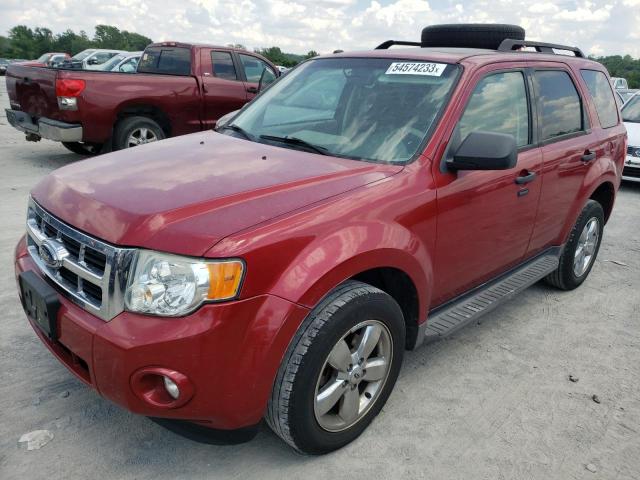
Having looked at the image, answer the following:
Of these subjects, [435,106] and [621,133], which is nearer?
[435,106]

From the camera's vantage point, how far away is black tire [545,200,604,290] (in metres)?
4.30

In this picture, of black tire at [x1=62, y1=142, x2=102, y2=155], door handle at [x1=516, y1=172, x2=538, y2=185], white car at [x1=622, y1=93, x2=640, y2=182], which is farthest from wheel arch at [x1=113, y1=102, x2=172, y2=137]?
white car at [x1=622, y1=93, x2=640, y2=182]

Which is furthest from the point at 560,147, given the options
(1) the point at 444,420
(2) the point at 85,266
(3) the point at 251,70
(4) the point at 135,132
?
(3) the point at 251,70

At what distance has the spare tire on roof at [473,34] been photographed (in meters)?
4.21

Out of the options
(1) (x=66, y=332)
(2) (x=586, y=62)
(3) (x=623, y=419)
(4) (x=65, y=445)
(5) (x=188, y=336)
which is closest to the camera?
(5) (x=188, y=336)

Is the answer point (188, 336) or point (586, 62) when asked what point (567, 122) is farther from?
point (188, 336)

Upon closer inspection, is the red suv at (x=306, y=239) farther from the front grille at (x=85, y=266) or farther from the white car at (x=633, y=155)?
the white car at (x=633, y=155)

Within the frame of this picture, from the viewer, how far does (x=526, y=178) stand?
3.39m

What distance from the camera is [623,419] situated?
115 inches

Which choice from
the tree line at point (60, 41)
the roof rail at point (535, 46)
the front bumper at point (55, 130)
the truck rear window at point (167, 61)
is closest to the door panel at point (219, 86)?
the truck rear window at point (167, 61)

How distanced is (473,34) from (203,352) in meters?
3.35

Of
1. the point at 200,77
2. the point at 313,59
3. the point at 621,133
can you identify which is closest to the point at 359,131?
the point at 313,59

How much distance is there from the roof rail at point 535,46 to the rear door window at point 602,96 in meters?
0.27

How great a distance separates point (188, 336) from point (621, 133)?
4.23 meters
